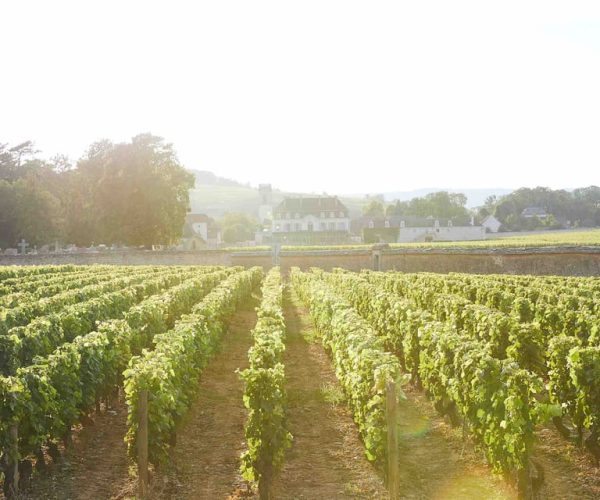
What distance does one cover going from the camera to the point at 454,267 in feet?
166

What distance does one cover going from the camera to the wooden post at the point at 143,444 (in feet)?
31.2

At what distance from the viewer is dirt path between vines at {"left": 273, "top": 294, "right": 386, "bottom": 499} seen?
10086mm

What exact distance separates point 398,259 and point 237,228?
84960 mm

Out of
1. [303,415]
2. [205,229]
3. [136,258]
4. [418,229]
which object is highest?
[205,229]

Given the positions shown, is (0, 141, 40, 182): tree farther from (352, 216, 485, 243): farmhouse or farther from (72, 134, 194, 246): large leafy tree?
(352, 216, 485, 243): farmhouse

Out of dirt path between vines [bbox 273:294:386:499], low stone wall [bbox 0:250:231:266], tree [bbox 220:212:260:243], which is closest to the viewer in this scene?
dirt path between vines [bbox 273:294:386:499]

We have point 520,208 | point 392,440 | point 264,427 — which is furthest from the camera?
point 520,208

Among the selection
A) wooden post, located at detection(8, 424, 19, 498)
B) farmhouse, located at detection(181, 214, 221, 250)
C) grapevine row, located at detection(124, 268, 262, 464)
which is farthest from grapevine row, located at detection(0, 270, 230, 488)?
farmhouse, located at detection(181, 214, 221, 250)

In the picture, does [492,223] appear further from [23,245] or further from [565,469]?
[565,469]

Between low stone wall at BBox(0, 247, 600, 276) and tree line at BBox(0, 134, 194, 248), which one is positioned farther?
tree line at BBox(0, 134, 194, 248)

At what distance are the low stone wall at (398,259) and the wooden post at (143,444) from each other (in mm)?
40414

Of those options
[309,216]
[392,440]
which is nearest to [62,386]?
[392,440]

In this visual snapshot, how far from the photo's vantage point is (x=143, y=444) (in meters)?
9.73

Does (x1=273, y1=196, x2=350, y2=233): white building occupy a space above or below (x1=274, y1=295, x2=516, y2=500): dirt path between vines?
above
